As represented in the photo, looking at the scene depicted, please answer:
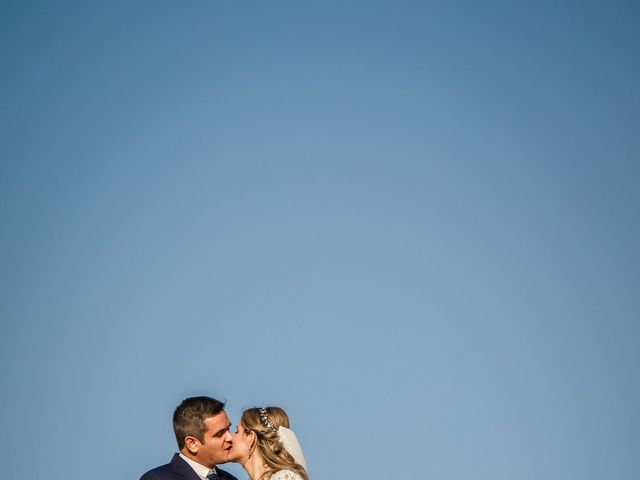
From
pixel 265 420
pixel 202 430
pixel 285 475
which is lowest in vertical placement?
pixel 285 475

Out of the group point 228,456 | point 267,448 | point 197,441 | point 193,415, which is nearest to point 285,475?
point 267,448

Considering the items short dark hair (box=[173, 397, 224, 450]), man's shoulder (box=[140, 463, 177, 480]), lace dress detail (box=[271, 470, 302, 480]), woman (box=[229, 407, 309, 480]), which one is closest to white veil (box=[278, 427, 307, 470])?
woman (box=[229, 407, 309, 480])

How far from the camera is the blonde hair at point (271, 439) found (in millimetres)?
9062

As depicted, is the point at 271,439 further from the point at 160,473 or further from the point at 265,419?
the point at 160,473

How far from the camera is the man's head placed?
885 centimetres

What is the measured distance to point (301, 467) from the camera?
29.9 ft

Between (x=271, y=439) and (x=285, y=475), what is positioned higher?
(x=271, y=439)

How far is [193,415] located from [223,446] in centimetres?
46

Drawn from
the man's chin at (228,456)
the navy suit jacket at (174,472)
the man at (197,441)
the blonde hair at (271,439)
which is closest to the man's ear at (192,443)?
the man at (197,441)

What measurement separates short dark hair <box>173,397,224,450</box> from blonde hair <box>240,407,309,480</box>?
509mm

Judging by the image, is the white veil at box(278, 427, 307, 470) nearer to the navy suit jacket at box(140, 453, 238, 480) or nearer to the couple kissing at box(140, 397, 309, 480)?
the couple kissing at box(140, 397, 309, 480)

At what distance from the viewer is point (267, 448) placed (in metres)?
9.20

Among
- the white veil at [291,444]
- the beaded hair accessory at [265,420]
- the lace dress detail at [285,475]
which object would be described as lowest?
the lace dress detail at [285,475]

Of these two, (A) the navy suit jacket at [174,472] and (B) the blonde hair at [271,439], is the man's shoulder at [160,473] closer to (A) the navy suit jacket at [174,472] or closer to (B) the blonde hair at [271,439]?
(A) the navy suit jacket at [174,472]
